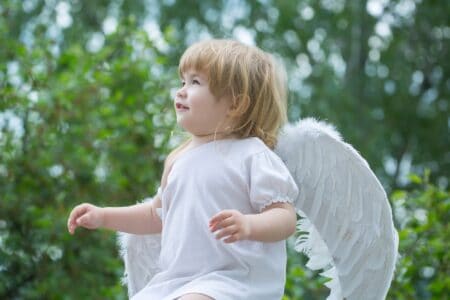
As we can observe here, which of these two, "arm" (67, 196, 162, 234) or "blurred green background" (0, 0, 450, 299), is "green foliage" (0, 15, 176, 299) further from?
A: "arm" (67, 196, 162, 234)

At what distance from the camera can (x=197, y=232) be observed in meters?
2.39

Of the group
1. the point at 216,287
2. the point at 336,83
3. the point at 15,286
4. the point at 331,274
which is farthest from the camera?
the point at 336,83

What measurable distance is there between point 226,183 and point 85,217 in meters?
0.43

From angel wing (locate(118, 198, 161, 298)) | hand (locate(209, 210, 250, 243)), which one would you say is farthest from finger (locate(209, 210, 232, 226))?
angel wing (locate(118, 198, 161, 298))

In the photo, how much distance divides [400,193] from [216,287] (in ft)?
6.29

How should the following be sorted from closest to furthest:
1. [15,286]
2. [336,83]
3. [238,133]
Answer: [238,133]
[15,286]
[336,83]

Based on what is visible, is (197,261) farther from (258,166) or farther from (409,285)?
(409,285)

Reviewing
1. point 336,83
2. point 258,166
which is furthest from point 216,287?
point 336,83

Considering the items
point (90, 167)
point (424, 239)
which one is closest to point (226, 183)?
point (424, 239)

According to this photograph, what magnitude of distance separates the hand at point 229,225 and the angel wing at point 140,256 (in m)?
0.67

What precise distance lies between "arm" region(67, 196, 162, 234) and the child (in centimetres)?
2

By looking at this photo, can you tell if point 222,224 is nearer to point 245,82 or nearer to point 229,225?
point 229,225

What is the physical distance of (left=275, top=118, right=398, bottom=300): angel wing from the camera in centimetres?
264

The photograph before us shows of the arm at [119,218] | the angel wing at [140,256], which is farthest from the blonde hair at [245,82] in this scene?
the angel wing at [140,256]
